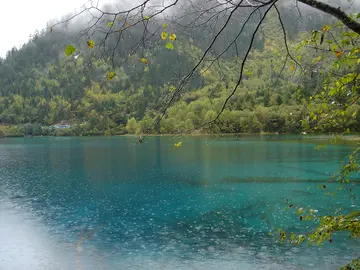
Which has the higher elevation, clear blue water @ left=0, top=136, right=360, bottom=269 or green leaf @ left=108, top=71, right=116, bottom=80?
green leaf @ left=108, top=71, right=116, bottom=80

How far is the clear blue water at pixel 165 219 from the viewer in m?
13.4

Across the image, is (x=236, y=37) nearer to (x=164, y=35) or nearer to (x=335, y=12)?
(x=164, y=35)

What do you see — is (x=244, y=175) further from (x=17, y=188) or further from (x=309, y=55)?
(x=309, y=55)

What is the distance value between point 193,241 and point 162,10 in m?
13.8

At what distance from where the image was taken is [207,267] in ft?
41.3

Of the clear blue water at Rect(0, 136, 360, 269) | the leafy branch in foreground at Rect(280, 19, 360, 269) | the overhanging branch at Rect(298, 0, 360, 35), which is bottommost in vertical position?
the clear blue water at Rect(0, 136, 360, 269)

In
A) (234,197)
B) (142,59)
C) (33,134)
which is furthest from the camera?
(33,134)

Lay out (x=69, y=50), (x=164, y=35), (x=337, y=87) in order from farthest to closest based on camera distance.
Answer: (x=337, y=87) < (x=164, y=35) < (x=69, y=50)

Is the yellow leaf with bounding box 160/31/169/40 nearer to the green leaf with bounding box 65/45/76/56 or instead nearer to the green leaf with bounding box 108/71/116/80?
the green leaf with bounding box 108/71/116/80

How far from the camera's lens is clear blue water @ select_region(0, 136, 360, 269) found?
1337cm

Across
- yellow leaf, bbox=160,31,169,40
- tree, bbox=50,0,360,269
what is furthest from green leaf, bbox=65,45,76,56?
yellow leaf, bbox=160,31,169,40

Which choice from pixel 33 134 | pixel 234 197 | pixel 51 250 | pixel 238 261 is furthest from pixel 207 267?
pixel 33 134

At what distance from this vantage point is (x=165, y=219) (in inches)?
760

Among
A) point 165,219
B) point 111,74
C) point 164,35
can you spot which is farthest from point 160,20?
point 165,219
